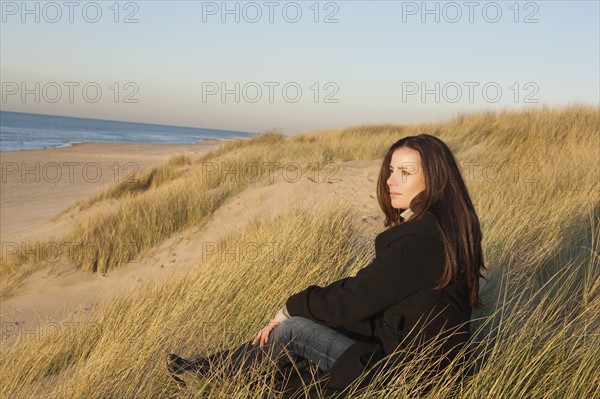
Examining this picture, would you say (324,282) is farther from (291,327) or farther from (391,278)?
(391,278)

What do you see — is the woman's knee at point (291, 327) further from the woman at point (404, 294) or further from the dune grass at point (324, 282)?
the dune grass at point (324, 282)

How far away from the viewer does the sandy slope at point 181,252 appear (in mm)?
5684

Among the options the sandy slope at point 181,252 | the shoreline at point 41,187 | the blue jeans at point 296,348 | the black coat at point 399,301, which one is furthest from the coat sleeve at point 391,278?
the shoreline at point 41,187

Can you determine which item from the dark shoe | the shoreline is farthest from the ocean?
the dark shoe

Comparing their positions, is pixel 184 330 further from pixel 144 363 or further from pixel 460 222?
pixel 460 222

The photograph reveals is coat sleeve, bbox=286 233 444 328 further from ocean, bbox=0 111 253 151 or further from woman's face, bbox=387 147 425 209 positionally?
ocean, bbox=0 111 253 151

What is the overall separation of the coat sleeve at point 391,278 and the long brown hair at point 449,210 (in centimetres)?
5

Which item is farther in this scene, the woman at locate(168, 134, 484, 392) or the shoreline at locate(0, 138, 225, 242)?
the shoreline at locate(0, 138, 225, 242)

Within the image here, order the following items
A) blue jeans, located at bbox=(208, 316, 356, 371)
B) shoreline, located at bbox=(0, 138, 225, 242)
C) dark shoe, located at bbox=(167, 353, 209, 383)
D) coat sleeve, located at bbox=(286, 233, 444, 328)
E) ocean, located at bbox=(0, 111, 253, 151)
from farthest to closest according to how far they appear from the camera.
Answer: ocean, located at bbox=(0, 111, 253, 151) → shoreline, located at bbox=(0, 138, 225, 242) → dark shoe, located at bbox=(167, 353, 209, 383) → blue jeans, located at bbox=(208, 316, 356, 371) → coat sleeve, located at bbox=(286, 233, 444, 328)

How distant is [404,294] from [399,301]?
6cm

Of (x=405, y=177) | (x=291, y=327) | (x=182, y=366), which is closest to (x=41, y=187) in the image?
(x=182, y=366)

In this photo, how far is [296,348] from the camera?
2.48 meters

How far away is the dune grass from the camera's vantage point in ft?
7.87

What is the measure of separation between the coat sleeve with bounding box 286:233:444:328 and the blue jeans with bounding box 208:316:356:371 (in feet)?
0.39
